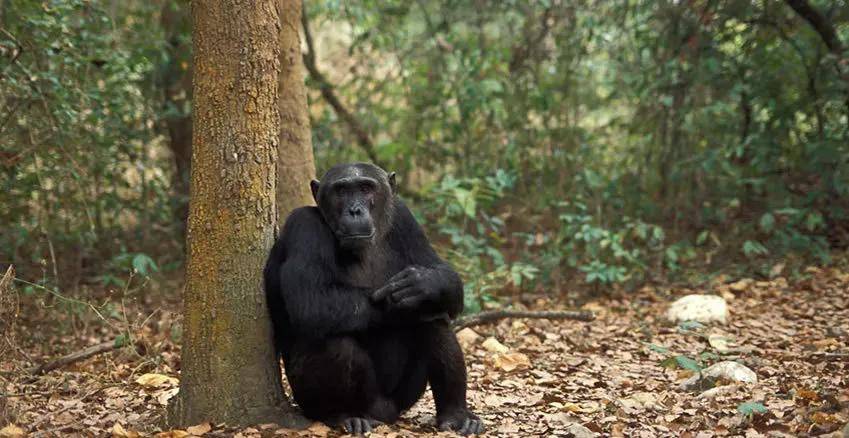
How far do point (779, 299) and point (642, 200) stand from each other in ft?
8.11

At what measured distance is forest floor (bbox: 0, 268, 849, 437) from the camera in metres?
4.99

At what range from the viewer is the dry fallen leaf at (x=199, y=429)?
4.67m

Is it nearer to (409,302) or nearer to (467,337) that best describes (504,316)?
(467,337)

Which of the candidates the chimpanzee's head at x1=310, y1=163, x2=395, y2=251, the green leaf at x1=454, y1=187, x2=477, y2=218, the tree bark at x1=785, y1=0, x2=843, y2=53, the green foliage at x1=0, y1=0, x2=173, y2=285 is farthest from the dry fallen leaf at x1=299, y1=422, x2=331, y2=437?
the tree bark at x1=785, y1=0, x2=843, y2=53

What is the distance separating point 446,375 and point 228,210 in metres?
1.62

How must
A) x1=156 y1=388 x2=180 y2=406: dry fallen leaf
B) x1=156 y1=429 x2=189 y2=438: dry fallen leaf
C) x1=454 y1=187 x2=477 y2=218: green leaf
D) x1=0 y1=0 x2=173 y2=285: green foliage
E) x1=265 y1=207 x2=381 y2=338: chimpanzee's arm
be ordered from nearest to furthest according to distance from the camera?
x1=156 y1=429 x2=189 y2=438: dry fallen leaf → x1=265 y1=207 x2=381 y2=338: chimpanzee's arm → x1=156 y1=388 x2=180 y2=406: dry fallen leaf → x1=0 y1=0 x2=173 y2=285: green foliage → x1=454 y1=187 x2=477 y2=218: green leaf

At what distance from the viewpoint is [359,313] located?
4.98 meters

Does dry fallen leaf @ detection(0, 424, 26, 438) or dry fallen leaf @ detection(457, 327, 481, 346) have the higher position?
dry fallen leaf @ detection(0, 424, 26, 438)

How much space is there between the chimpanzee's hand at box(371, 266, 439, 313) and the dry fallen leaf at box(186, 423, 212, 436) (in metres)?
1.15

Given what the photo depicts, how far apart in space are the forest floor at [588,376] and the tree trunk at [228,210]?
0.24 meters

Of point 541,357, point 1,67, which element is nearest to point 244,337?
point 541,357

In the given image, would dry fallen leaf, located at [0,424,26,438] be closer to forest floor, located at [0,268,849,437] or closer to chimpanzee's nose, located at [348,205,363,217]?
forest floor, located at [0,268,849,437]

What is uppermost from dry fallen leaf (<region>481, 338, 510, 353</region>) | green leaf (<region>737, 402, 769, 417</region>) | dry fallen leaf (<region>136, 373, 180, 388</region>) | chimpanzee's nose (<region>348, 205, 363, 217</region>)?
chimpanzee's nose (<region>348, 205, 363, 217</region>)

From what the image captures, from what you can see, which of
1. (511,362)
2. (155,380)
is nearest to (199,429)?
(155,380)
